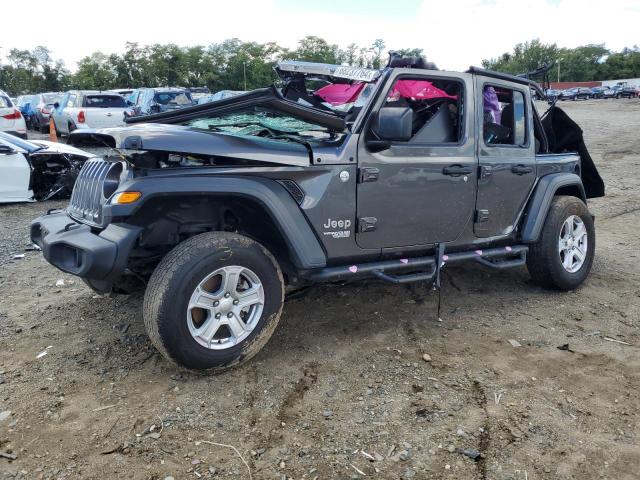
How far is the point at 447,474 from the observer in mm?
2600

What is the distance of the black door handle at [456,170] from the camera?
4152mm

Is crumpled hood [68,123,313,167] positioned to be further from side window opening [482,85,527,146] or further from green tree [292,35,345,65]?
green tree [292,35,345,65]

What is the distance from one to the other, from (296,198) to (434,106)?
1.56 metres

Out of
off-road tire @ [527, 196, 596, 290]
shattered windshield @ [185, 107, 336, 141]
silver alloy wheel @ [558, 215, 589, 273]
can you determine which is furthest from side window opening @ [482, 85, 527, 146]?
shattered windshield @ [185, 107, 336, 141]

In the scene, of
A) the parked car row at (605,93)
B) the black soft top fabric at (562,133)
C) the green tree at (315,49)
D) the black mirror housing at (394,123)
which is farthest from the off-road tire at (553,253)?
the parked car row at (605,93)

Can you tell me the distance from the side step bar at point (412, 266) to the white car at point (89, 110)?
14.6m

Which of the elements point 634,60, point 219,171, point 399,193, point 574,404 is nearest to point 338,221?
point 399,193

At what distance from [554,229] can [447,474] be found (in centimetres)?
299

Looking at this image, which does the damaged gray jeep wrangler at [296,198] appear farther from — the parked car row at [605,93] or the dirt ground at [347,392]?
the parked car row at [605,93]

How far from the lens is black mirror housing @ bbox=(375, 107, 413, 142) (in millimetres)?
3602

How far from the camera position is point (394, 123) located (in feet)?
11.8

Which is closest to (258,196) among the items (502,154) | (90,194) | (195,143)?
(195,143)

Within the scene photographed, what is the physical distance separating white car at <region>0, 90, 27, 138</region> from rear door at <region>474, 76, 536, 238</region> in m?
13.5

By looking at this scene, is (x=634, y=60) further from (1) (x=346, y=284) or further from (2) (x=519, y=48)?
(1) (x=346, y=284)
